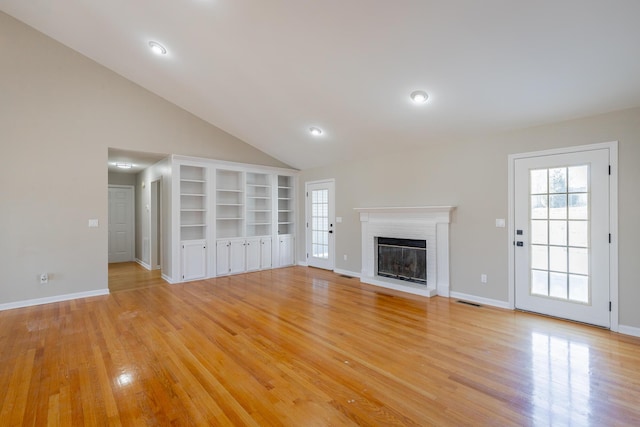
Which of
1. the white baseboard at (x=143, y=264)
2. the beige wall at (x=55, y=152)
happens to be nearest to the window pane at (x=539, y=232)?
the beige wall at (x=55, y=152)

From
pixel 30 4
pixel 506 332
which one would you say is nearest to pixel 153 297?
pixel 30 4

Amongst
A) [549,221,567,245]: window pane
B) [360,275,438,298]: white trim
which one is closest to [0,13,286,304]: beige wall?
[360,275,438,298]: white trim

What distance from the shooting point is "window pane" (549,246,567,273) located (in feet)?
11.8

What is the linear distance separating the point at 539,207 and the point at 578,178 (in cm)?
50

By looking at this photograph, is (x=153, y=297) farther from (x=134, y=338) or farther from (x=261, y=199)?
(x=261, y=199)

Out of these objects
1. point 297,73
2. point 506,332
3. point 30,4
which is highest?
point 30,4

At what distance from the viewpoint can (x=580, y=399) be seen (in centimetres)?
207

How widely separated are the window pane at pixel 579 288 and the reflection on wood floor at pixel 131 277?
6256 mm

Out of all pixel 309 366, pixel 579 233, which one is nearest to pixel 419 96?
pixel 579 233

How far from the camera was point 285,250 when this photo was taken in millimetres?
7203

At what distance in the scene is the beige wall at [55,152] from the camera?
4.15 m

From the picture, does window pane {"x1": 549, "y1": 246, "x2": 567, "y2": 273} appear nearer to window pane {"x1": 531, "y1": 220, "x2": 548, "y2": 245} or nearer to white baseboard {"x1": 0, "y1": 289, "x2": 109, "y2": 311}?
window pane {"x1": 531, "y1": 220, "x2": 548, "y2": 245}

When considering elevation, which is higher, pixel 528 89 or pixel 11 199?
pixel 528 89

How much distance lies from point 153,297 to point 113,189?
4947mm
